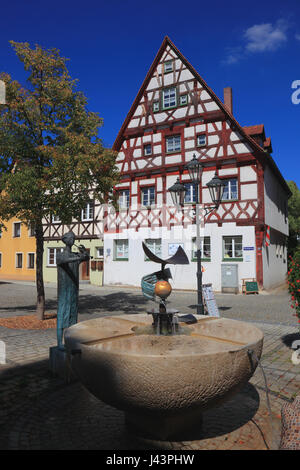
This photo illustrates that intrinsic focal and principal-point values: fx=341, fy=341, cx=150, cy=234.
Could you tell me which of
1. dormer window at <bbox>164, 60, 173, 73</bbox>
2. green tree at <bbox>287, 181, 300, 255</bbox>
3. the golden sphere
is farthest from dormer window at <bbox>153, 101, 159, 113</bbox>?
the golden sphere

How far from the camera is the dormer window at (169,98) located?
65.1 feet

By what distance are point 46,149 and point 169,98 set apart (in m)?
13.3

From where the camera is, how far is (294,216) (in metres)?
34.9

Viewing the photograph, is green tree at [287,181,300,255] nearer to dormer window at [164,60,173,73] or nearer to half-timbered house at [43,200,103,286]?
half-timbered house at [43,200,103,286]

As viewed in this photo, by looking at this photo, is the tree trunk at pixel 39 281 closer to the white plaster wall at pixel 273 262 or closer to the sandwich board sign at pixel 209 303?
the sandwich board sign at pixel 209 303

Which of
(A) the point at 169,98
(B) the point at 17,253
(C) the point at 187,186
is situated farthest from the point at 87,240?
(A) the point at 169,98

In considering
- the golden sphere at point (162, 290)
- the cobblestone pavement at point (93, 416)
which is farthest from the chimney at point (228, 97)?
the golden sphere at point (162, 290)

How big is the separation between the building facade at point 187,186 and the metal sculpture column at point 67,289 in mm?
13471

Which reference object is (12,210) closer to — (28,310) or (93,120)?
(93,120)

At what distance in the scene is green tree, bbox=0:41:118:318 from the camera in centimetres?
842

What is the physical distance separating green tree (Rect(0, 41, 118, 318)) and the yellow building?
58.4ft

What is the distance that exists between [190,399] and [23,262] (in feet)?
87.0

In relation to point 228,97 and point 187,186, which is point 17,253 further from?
point 228,97

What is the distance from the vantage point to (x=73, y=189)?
8945 millimetres
